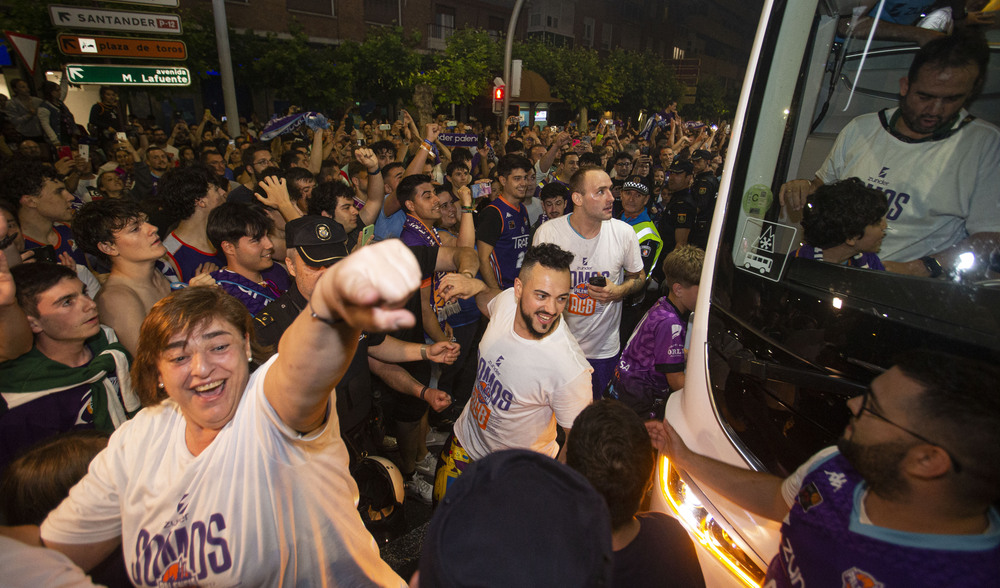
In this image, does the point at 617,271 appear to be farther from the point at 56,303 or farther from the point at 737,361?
the point at 56,303

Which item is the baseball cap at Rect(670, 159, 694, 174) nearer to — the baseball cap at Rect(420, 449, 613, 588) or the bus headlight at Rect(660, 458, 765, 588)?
the bus headlight at Rect(660, 458, 765, 588)

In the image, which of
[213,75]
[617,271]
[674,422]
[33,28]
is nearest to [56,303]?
[674,422]

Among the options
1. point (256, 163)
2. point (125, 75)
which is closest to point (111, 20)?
point (125, 75)

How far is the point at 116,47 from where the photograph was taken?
7.60 m

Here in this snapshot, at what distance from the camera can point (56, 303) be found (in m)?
2.32

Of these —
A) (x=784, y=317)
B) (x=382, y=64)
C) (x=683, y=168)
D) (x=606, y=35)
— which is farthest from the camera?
(x=606, y=35)

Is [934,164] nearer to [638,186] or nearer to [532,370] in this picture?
[532,370]

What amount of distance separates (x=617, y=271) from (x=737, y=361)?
2.13 metres

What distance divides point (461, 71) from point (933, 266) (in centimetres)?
2264

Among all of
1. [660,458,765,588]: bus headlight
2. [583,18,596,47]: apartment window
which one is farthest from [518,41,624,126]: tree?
[660,458,765,588]: bus headlight

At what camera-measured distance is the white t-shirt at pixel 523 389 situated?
8.12 ft

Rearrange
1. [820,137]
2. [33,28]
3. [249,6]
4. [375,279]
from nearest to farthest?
[375,279], [820,137], [33,28], [249,6]

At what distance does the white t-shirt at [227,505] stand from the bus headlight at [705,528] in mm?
1352

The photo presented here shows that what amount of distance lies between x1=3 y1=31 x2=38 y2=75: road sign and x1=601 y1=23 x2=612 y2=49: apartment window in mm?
39202
